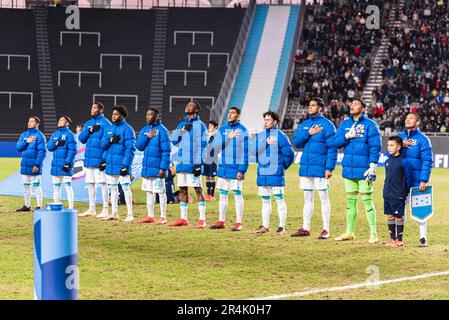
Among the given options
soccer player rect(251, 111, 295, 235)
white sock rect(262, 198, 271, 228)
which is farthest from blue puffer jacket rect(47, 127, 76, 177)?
white sock rect(262, 198, 271, 228)

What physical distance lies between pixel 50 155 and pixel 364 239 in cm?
1277

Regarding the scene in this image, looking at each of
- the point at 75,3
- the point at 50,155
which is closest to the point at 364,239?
the point at 50,155

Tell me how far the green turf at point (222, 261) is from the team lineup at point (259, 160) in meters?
0.62

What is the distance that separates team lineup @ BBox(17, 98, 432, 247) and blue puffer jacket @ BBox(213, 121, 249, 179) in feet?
0.06

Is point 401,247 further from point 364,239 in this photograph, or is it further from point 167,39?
point 167,39

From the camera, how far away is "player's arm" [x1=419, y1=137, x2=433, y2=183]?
16219 millimetres

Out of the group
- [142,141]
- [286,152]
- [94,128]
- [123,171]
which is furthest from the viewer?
[94,128]

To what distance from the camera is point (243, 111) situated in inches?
2203

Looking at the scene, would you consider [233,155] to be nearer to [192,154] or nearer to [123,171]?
[192,154]

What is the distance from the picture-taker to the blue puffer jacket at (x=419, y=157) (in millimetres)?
16234

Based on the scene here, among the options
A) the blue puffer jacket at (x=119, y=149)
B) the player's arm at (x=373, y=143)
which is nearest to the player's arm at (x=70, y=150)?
the blue puffer jacket at (x=119, y=149)

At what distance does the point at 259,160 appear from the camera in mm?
18484

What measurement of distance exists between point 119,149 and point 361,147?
595cm

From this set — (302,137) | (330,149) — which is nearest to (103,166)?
(302,137)
